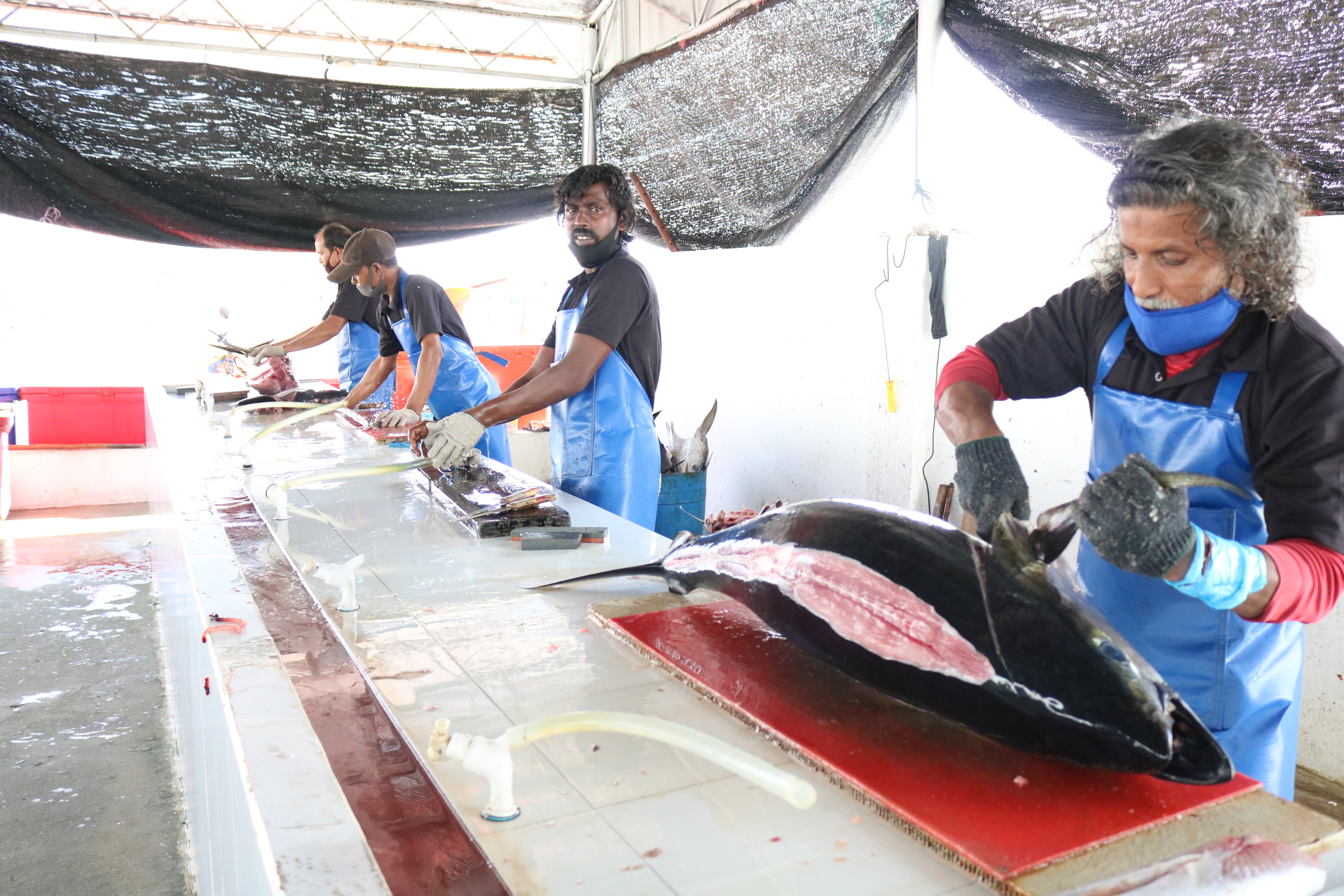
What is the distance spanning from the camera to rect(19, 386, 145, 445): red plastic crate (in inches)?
326

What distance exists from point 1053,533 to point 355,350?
591cm

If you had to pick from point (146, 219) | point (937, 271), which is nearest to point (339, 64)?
point (146, 219)

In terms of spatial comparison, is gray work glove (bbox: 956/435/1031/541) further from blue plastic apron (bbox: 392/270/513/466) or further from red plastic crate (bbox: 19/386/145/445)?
red plastic crate (bbox: 19/386/145/445)

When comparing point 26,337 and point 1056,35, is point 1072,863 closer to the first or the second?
point 1056,35

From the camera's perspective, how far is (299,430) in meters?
4.82

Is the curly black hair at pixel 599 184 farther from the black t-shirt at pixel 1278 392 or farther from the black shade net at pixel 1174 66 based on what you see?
the black shade net at pixel 1174 66

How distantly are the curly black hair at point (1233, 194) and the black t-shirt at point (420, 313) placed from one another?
374 centimetres

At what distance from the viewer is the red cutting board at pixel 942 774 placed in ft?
3.52

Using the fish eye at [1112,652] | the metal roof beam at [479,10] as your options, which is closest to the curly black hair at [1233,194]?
the fish eye at [1112,652]

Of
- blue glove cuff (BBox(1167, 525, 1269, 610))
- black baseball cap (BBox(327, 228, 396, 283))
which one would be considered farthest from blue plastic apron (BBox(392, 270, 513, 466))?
blue glove cuff (BBox(1167, 525, 1269, 610))

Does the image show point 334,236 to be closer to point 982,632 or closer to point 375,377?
point 375,377

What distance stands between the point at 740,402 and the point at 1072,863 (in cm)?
602

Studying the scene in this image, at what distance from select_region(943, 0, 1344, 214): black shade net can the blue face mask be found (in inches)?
56.4

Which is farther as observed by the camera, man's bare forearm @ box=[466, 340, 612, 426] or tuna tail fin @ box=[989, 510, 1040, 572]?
man's bare forearm @ box=[466, 340, 612, 426]
